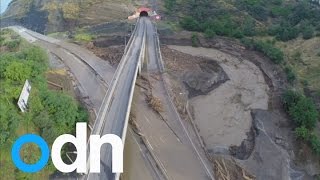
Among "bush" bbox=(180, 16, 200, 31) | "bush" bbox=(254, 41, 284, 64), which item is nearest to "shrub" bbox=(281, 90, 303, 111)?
"bush" bbox=(254, 41, 284, 64)

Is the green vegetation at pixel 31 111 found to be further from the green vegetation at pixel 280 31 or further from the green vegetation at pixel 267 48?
the green vegetation at pixel 267 48

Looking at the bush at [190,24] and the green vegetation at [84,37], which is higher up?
the bush at [190,24]

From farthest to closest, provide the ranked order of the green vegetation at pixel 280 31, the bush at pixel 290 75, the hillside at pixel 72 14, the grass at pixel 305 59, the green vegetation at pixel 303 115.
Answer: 1. the hillside at pixel 72 14
2. the grass at pixel 305 59
3. the bush at pixel 290 75
4. the green vegetation at pixel 280 31
5. the green vegetation at pixel 303 115

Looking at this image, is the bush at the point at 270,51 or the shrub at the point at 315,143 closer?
the shrub at the point at 315,143

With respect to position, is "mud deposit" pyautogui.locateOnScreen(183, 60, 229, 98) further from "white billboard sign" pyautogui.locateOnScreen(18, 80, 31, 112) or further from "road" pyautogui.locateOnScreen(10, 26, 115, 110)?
"white billboard sign" pyautogui.locateOnScreen(18, 80, 31, 112)

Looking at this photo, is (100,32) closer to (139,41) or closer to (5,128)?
(139,41)

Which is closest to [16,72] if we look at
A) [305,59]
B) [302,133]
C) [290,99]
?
[302,133]

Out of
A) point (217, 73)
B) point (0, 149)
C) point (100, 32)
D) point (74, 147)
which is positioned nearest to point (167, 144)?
point (74, 147)

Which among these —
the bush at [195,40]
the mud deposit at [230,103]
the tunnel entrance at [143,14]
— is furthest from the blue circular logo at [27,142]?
the tunnel entrance at [143,14]
